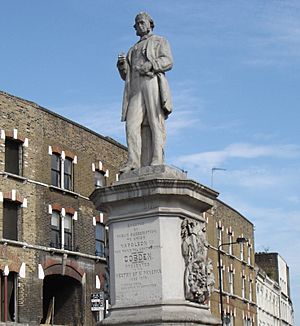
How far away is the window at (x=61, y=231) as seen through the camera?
4266 cm

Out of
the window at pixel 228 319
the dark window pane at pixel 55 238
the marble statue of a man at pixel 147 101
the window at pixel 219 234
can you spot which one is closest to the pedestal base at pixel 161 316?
the marble statue of a man at pixel 147 101

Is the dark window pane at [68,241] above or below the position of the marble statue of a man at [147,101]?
above

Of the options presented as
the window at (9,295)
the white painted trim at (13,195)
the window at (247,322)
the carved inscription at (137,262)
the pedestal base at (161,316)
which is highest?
the white painted trim at (13,195)

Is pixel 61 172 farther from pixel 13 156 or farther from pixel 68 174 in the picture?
pixel 13 156

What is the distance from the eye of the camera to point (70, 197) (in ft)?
145

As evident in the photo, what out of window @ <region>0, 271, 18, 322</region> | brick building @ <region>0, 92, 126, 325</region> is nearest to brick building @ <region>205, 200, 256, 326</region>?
brick building @ <region>0, 92, 126, 325</region>

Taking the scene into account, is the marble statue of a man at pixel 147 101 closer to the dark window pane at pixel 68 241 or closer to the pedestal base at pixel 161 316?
the pedestal base at pixel 161 316

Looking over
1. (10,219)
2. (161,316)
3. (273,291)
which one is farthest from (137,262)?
(273,291)

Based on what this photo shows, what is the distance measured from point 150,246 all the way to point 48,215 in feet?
96.3

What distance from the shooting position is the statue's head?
14633 millimetres

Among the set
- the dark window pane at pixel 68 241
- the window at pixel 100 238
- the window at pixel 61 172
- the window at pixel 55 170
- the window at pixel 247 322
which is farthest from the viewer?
the window at pixel 247 322

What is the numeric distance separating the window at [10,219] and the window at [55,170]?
141 inches

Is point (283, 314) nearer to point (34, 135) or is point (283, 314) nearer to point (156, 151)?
point (34, 135)

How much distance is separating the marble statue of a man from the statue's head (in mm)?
175
